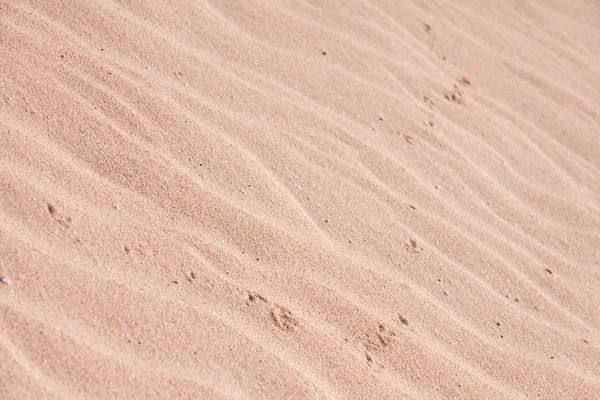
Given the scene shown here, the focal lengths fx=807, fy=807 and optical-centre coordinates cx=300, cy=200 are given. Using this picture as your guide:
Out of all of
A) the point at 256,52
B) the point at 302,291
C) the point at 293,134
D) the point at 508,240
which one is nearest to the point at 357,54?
the point at 256,52

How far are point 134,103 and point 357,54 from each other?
1220mm

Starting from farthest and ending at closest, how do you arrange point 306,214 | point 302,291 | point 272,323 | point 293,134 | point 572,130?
1. point 572,130
2. point 293,134
3. point 306,214
4. point 302,291
5. point 272,323

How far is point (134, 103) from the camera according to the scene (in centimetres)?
269

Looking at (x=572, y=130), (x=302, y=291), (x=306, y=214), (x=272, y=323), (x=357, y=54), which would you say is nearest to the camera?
(x=272, y=323)

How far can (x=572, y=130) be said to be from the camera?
394 centimetres

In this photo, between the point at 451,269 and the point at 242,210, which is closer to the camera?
the point at 242,210

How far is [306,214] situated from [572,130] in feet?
6.09

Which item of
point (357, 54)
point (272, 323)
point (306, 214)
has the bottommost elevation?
point (272, 323)

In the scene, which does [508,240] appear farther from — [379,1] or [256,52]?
[379,1]

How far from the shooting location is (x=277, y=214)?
2611 mm

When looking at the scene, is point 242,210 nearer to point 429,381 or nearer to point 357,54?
point 429,381

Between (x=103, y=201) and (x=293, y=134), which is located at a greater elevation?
(x=293, y=134)

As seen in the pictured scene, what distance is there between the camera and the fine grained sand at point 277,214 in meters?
2.09

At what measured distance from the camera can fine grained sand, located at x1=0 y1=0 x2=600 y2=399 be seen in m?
2.09
